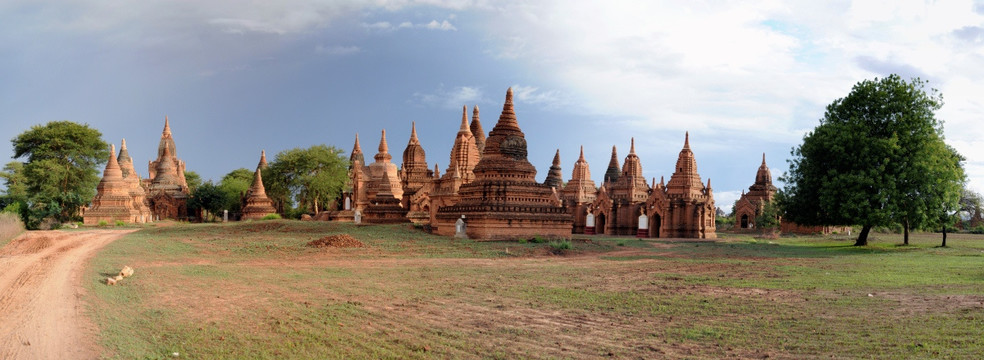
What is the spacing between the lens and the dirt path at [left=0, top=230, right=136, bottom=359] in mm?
8414

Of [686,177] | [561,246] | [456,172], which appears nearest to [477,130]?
[456,172]

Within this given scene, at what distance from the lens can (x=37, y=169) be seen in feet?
152

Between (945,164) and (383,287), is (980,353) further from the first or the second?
(945,164)

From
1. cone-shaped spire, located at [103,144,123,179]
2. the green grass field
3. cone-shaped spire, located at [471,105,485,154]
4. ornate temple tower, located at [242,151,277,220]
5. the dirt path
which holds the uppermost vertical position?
cone-shaped spire, located at [471,105,485,154]

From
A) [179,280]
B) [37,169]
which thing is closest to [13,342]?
[179,280]

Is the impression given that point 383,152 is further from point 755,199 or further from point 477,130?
point 755,199

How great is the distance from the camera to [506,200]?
29141 millimetres

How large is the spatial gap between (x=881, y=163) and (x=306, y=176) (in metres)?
48.7

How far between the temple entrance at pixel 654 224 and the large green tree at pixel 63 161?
42.3 metres

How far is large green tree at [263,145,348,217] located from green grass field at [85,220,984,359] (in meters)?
42.1

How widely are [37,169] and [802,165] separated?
165 ft

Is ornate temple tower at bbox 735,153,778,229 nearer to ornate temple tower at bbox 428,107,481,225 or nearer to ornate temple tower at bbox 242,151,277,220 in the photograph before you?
ornate temple tower at bbox 428,107,481,225

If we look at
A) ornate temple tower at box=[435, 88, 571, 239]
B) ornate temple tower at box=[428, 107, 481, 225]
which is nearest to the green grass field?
ornate temple tower at box=[435, 88, 571, 239]

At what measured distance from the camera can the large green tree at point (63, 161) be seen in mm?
46844
